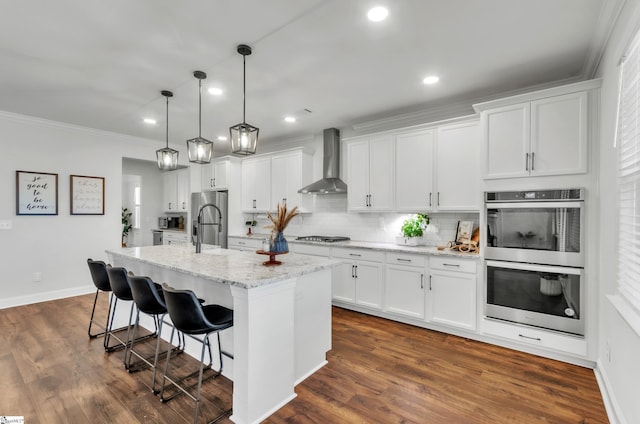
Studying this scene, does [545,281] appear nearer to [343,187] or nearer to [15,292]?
[343,187]

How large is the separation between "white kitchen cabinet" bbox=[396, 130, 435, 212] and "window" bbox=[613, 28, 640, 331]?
184cm

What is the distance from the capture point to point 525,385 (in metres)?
2.35

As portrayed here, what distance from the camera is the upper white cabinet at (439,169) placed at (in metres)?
3.44

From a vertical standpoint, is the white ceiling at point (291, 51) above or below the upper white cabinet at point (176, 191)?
above

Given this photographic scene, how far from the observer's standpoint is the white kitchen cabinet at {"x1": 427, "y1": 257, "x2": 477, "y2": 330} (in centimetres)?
314

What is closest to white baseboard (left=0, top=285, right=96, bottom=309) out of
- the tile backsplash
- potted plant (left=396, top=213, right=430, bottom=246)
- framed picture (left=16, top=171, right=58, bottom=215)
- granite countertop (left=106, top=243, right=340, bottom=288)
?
framed picture (left=16, top=171, right=58, bottom=215)

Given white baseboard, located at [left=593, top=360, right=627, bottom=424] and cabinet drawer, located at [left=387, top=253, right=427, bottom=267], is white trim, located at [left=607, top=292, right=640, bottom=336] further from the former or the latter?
cabinet drawer, located at [left=387, top=253, right=427, bottom=267]

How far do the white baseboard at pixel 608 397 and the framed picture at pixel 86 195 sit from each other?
21.5 ft

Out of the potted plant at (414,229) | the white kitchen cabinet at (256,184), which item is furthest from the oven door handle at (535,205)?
the white kitchen cabinet at (256,184)

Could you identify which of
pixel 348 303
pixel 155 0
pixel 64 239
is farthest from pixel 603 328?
pixel 64 239

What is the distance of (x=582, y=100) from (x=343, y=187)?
113 inches

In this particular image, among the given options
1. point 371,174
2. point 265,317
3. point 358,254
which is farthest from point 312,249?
point 265,317

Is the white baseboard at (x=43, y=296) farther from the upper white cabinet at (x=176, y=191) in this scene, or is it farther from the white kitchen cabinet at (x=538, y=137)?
the white kitchen cabinet at (x=538, y=137)

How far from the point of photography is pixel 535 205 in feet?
9.05
